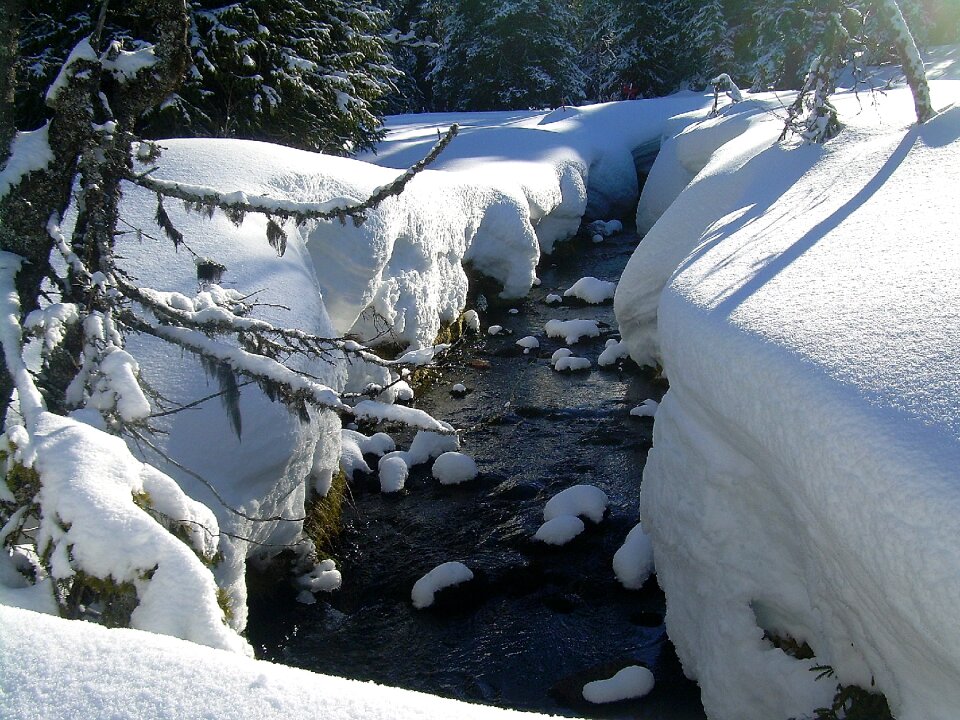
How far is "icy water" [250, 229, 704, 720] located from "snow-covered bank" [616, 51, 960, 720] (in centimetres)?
52

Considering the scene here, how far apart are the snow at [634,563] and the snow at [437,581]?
3.32 feet

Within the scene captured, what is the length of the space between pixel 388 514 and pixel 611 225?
10346mm

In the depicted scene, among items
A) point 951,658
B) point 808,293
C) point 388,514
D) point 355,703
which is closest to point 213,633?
point 355,703

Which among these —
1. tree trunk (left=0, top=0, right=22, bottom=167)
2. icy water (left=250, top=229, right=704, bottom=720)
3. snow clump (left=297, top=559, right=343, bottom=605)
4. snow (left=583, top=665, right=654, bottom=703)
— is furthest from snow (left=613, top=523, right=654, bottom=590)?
tree trunk (left=0, top=0, right=22, bottom=167)

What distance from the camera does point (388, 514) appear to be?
588 cm

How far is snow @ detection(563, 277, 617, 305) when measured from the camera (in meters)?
10.6

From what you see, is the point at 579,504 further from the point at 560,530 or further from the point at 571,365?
the point at 571,365

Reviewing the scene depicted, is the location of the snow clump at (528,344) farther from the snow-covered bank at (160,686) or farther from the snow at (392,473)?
the snow-covered bank at (160,686)

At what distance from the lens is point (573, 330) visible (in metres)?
9.30

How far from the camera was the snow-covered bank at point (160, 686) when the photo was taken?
1300 mm

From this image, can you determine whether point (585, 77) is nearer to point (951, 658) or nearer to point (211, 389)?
point (211, 389)

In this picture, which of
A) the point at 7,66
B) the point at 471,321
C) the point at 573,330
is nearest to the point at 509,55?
the point at 471,321

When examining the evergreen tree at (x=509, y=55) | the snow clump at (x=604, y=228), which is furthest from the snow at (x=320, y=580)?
the evergreen tree at (x=509, y=55)

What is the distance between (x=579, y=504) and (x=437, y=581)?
52.7 inches
